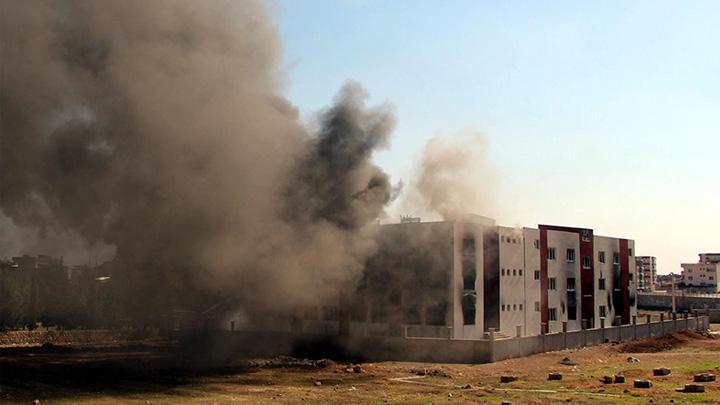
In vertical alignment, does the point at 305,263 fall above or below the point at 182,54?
below

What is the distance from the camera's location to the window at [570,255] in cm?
6531

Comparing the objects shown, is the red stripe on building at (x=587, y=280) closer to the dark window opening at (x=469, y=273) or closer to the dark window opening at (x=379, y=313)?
the dark window opening at (x=469, y=273)

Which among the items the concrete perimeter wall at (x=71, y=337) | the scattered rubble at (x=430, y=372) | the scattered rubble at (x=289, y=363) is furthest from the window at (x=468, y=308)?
the concrete perimeter wall at (x=71, y=337)

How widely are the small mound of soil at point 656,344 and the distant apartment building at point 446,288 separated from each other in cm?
626

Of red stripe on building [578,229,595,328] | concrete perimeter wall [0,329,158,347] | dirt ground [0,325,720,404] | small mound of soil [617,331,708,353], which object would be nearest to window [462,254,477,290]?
dirt ground [0,325,720,404]

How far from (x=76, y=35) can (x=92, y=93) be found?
3.16 metres

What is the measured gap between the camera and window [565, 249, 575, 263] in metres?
65.3

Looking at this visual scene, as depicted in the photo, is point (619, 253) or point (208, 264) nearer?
point (208, 264)

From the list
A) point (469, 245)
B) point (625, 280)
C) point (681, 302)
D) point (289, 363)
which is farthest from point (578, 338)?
point (681, 302)

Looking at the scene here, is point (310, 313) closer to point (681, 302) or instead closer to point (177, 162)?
point (177, 162)

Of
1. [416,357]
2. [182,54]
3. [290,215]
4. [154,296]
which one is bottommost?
[416,357]

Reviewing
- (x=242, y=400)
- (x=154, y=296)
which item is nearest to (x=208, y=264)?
(x=154, y=296)

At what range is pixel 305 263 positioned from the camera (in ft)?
145

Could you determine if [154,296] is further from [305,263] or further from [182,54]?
[182,54]
